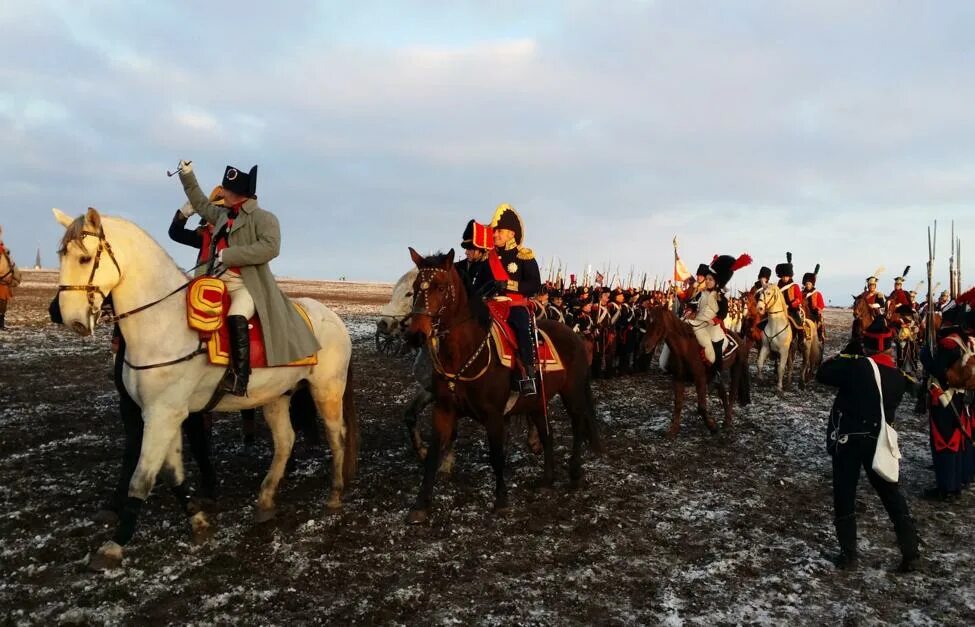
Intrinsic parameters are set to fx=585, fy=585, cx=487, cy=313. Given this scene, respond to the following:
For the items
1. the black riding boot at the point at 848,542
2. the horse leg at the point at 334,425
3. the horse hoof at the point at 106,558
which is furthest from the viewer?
the horse leg at the point at 334,425

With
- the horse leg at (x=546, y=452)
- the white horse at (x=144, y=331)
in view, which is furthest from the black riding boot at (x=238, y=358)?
the horse leg at (x=546, y=452)

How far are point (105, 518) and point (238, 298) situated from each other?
2495 millimetres

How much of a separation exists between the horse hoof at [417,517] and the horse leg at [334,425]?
803mm

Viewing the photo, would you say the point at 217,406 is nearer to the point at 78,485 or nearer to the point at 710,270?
the point at 78,485

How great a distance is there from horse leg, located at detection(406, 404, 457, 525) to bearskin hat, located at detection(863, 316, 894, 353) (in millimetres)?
4079

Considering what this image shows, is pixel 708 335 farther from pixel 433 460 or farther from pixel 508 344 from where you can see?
pixel 433 460

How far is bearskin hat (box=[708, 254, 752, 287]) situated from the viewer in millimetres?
11695

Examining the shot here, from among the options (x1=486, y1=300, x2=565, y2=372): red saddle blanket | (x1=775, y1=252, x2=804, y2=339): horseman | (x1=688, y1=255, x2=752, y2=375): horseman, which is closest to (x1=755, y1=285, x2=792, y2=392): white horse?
(x1=775, y1=252, x2=804, y2=339): horseman

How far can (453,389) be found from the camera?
6.13 metres

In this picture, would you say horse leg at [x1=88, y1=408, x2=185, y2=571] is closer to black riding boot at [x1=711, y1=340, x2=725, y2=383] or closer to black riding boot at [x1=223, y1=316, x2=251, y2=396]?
black riding boot at [x1=223, y1=316, x2=251, y2=396]

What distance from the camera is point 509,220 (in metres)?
7.21

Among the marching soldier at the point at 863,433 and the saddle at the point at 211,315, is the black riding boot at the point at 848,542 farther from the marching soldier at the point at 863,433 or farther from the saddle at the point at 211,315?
the saddle at the point at 211,315

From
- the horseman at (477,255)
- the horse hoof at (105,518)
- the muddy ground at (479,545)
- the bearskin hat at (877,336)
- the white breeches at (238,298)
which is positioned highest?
the horseman at (477,255)

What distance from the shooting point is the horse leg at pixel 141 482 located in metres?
4.72
